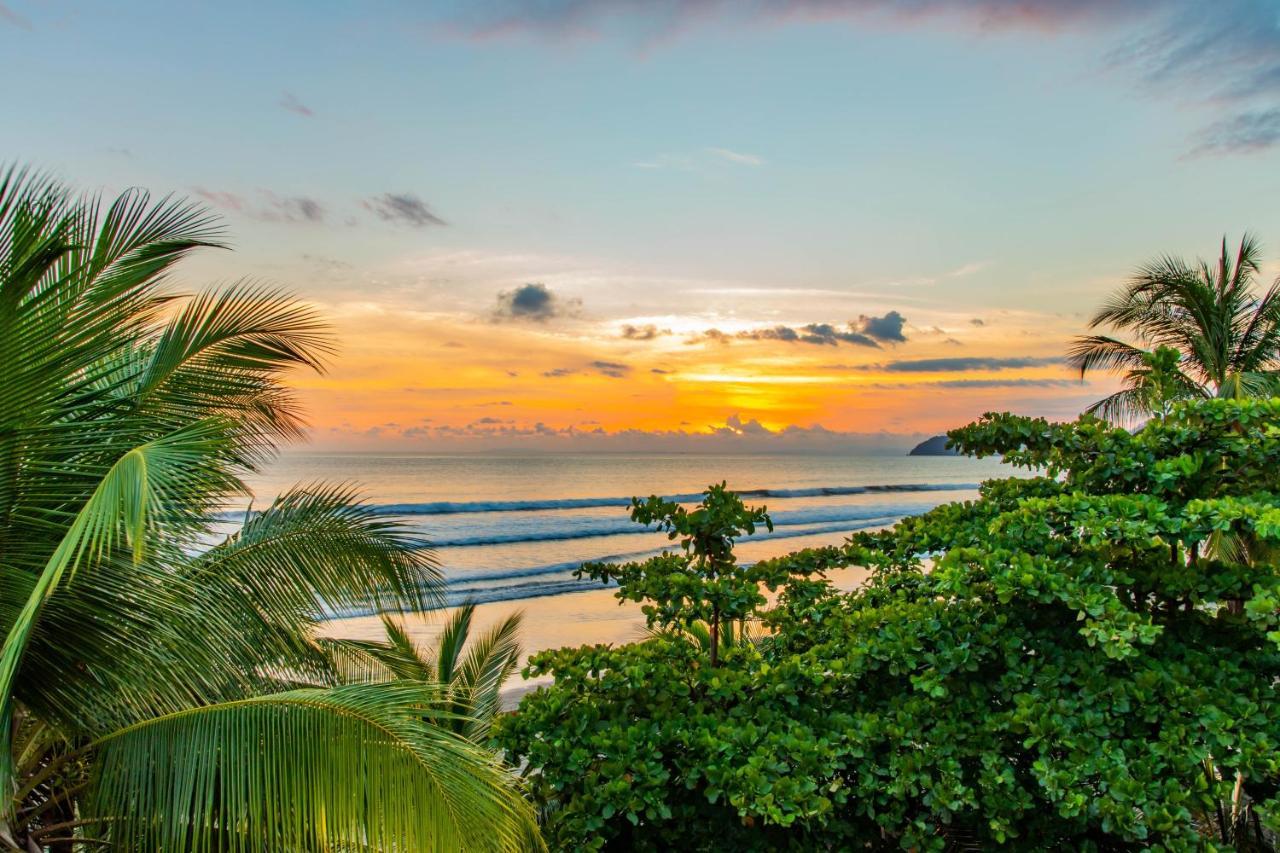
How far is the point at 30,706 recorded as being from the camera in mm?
3184

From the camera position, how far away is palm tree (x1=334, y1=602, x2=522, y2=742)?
19.1 ft

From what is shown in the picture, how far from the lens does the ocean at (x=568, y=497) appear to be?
82.5ft

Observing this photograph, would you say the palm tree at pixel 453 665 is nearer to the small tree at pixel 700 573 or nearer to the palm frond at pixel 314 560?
the palm frond at pixel 314 560

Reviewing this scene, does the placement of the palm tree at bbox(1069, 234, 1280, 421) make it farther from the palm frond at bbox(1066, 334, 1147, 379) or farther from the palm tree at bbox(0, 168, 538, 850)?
the palm tree at bbox(0, 168, 538, 850)

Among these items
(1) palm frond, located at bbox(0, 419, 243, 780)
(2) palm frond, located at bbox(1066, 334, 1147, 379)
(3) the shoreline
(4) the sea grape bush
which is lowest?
(3) the shoreline

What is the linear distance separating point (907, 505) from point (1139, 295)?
31567 mm

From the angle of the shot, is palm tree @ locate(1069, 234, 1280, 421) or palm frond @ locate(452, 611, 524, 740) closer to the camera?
palm frond @ locate(452, 611, 524, 740)

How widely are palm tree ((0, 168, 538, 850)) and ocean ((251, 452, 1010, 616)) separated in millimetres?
1555

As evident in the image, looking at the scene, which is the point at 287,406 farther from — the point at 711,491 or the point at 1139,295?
the point at 1139,295

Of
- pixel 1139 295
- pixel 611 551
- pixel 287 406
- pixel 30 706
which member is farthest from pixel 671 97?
pixel 611 551

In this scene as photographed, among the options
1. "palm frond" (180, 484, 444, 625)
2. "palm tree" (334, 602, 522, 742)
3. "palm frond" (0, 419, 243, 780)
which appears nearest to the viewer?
"palm frond" (0, 419, 243, 780)

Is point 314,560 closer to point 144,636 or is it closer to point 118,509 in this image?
point 144,636

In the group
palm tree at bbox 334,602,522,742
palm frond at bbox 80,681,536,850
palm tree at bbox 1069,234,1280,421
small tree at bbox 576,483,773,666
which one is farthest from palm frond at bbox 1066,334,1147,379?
palm frond at bbox 80,681,536,850

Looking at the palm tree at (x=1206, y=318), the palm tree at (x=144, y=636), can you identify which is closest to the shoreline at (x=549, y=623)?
the palm tree at (x=1206, y=318)
